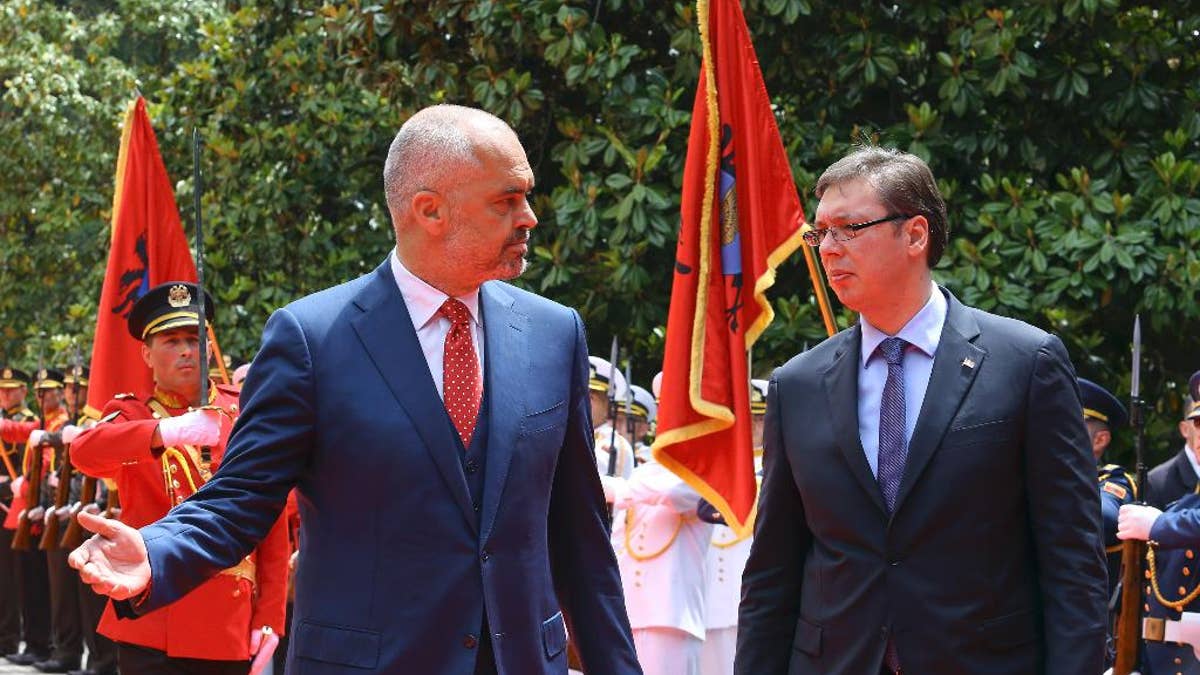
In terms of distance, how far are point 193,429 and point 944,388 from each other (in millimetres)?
3444

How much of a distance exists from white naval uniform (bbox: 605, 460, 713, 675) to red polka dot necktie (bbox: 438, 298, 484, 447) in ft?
20.8

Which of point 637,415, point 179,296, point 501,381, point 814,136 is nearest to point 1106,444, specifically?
point 814,136

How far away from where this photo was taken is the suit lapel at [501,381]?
13.2 ft

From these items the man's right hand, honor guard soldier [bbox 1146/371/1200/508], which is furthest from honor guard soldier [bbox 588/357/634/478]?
the man's right hand

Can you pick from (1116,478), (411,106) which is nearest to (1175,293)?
(1116,478)

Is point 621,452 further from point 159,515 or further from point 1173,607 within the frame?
point 159,515

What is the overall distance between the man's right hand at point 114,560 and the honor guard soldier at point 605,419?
7.72 metres

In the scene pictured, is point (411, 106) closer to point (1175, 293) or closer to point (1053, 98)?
point (1053, 98)

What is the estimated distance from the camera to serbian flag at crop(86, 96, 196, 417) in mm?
10203

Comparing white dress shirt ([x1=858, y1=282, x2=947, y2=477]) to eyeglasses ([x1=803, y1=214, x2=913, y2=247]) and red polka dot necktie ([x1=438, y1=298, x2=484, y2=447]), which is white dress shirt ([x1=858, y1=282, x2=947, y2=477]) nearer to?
eyeglasses ([x1=803, y1=214, x2=913, y2=247])

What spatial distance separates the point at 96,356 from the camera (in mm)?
10289

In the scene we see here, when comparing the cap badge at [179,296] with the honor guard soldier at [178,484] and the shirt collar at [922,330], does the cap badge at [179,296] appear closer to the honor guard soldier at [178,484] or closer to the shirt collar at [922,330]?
the honor guard soldier at [178,484]

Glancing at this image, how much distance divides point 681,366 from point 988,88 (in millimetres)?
4182

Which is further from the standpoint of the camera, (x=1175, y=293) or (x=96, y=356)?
(x=1175, y=293)
